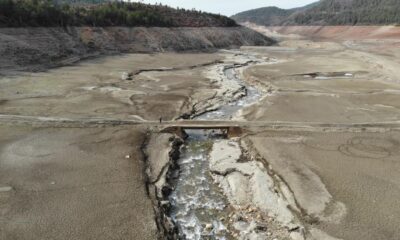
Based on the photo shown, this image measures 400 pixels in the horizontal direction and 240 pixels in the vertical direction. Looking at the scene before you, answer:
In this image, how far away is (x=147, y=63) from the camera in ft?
149

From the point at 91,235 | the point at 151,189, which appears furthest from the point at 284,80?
→ the point at 91,235

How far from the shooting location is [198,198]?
13375mm

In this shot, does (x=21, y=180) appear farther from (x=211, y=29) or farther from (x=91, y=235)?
(x=211, y=29)

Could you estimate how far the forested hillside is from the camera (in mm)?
42938

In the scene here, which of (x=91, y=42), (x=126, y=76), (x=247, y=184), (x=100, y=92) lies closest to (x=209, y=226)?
(x=247, y=184)

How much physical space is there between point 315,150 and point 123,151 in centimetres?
838

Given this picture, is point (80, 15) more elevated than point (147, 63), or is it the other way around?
point (80, 15)

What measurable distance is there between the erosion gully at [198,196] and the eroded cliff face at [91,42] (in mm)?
22981

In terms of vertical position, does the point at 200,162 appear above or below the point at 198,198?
above

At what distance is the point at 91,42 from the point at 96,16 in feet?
26.9

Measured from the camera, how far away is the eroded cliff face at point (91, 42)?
3700cm

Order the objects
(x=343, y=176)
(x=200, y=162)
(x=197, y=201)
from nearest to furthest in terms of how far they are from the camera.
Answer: (x=197, y=201) → (x=343, y=176) → (x=200, y=162)

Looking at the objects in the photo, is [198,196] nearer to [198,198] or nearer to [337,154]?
[198,198]

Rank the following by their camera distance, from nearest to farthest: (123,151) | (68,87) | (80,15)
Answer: (123,151)
(68,87)
(80,15)
